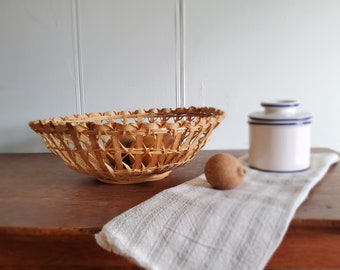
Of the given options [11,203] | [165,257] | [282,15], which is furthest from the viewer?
[282,15]

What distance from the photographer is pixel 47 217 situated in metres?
0.49

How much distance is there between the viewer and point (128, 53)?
965 millimetres

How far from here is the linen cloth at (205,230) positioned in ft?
1.33

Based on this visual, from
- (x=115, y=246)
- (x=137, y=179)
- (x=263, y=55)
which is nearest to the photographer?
(x=115, y=246)

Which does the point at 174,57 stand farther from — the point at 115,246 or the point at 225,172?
the point at 115,246

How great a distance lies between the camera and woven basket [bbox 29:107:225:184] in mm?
537

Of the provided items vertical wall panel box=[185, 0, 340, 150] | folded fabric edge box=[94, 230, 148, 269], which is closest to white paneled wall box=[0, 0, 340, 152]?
vertical wall panel box=[185, 0, 340, 150]

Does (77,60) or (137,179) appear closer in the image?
(137,179)

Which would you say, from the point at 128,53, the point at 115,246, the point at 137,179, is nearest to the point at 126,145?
the point at 137,179

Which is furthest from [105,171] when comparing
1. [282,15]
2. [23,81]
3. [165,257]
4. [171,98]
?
[282,15]

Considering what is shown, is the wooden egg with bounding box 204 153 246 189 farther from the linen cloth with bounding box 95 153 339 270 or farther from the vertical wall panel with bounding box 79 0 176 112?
the vertical wall panel with bounding box 79 0 176 112

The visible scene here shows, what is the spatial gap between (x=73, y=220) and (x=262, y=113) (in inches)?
13.9

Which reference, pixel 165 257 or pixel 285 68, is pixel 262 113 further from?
pixel 285 68

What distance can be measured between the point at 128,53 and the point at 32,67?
28cm
